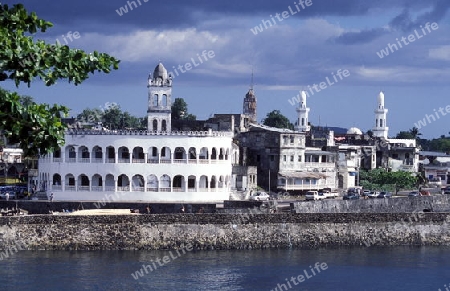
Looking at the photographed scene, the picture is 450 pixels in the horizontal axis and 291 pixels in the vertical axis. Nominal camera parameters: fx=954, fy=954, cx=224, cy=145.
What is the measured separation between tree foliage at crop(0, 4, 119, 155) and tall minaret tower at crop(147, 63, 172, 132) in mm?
58947

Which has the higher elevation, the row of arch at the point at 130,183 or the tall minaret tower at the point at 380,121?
the tall minaret tower at the point at 380,121

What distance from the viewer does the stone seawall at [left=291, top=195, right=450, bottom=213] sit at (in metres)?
64.1

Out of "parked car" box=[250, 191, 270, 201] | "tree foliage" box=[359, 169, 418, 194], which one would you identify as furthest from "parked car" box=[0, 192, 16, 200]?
"tree foliage" box=[359, 169, 418, 194]

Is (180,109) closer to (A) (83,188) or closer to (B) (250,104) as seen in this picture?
(B) (250,104)

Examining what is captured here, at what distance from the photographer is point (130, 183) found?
69.9 metres

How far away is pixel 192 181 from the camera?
7156 centimetres

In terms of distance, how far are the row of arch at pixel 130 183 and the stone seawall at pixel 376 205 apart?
10153 mm

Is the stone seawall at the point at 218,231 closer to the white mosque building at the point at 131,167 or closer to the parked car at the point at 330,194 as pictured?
the white mosque building at the point at 131,167

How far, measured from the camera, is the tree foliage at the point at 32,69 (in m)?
14.8

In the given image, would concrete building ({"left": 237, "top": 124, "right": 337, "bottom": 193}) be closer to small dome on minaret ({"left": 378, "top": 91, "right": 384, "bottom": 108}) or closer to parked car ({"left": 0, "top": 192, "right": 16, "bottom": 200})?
parked car ({"left": 0, "top": 192, "right": 16, "bottom": 200})

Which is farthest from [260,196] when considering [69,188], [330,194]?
[69,188]

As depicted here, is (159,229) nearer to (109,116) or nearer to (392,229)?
(392,229)

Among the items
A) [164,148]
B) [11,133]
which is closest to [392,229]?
[164,148]

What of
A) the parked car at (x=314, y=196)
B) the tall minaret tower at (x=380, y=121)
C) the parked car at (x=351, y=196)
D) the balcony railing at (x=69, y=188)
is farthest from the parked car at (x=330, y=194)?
the tall minaret tower at (x=380, y=121)
